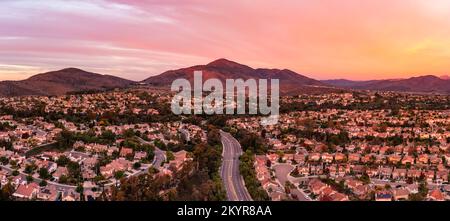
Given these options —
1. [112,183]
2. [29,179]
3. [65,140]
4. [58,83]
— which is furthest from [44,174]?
[58,83]

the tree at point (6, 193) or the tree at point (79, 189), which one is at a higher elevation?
the tree at point (6, 193)

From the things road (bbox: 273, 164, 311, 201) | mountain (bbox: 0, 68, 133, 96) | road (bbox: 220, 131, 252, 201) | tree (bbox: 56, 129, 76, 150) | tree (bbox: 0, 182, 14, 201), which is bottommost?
road (bbox: 273, 164, 311, 201)

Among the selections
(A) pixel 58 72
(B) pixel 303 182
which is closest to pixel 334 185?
(B) pixel 303 182

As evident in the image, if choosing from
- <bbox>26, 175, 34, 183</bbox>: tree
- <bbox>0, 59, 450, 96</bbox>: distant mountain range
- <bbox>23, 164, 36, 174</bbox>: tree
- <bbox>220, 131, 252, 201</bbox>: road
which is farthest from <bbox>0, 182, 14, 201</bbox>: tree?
<bbox>0, 59, 450, 96</bbox>: distant mountain range

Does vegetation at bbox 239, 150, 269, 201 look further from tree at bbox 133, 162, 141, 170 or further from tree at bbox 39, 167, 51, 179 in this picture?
tree at bbox 39, 167, 51, 179

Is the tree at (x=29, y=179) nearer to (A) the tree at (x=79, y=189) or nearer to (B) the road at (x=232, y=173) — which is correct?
(A) the tree at (x=79, y=189)

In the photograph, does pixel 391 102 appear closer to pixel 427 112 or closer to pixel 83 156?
pixel 427 112

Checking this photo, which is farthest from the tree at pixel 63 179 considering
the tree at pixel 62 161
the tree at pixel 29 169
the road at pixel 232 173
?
the road at pixel 232 173
